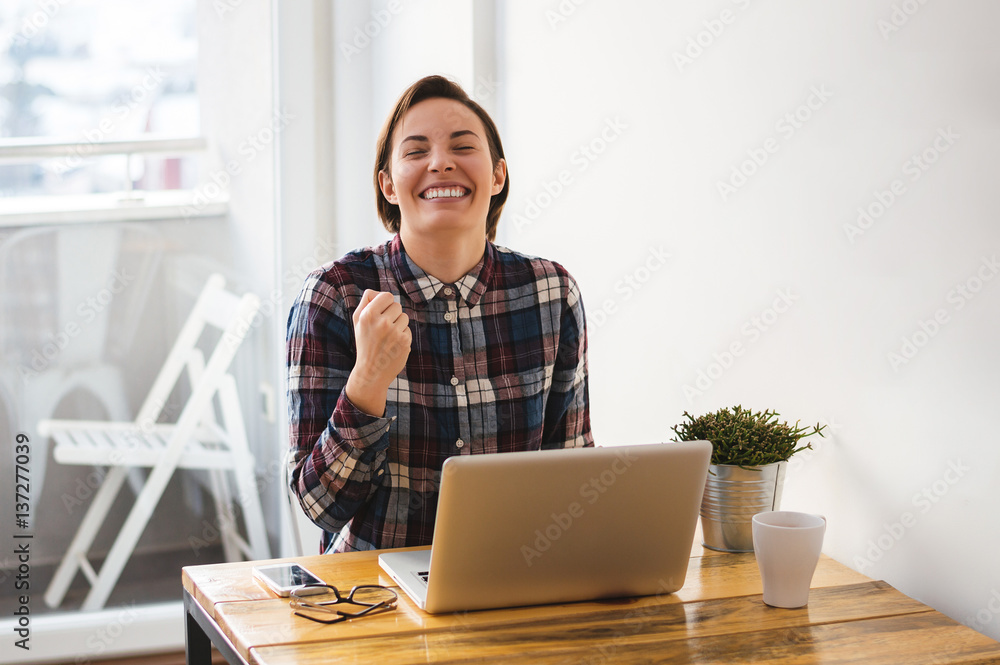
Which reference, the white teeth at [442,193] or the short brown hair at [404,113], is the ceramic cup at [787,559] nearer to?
the white teeth at [442,193]

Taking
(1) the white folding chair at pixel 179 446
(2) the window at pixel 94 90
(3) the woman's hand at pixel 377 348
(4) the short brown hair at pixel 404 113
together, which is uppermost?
(2) the window at pixel 94 90

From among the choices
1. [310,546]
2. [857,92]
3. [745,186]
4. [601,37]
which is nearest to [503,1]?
[601,37]

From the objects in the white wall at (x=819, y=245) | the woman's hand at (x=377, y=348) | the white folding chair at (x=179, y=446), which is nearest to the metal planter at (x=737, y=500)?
the white wall at (x=819, y=245)

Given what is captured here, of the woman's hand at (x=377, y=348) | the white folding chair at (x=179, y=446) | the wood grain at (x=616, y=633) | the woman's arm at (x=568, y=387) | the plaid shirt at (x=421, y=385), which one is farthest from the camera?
the white folding chair at (x=179, y=446)

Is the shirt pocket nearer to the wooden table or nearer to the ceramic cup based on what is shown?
the wooden table

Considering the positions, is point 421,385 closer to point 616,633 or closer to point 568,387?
point 568,387

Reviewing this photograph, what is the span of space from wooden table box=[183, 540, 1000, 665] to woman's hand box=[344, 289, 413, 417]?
0.25 meters

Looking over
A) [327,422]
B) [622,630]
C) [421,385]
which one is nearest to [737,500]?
[622,630]

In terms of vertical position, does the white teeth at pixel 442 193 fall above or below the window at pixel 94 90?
below

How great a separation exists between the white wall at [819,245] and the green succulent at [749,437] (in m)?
0.07

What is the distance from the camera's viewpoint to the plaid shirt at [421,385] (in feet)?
4.76

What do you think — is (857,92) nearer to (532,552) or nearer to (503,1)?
(532,552)

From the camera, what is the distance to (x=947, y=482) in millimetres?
1228

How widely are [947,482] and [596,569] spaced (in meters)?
0.46
